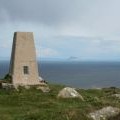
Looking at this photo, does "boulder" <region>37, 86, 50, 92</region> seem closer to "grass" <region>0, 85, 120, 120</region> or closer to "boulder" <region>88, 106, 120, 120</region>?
"grass" <region>0, 85, 120, 120</region>

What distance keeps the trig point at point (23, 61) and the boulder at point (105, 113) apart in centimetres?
2036

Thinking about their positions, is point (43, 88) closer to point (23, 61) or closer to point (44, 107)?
point (23, 61)

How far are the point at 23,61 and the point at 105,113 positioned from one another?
21.4 metres

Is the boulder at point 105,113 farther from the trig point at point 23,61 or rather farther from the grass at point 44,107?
Result: the trig point at point 23,61

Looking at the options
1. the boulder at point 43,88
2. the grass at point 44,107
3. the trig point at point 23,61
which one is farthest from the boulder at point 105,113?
the trig point at point 23,61

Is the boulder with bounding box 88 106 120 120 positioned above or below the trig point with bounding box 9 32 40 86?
below

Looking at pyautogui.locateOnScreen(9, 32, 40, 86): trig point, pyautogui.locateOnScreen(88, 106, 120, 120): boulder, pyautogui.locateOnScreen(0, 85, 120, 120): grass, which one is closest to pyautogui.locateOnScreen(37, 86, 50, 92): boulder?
pyautogui.locateOnScreen(0, 85, 120, 120): grass

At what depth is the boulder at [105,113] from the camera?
21688mm

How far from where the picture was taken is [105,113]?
22.5 metres

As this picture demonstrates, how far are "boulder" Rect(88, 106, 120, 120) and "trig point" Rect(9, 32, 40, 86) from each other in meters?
20.4

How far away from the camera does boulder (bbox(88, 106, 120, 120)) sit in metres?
21.7

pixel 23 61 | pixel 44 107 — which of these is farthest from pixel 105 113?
pixel 23 61

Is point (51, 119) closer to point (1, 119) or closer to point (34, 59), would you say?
point (1, 119)

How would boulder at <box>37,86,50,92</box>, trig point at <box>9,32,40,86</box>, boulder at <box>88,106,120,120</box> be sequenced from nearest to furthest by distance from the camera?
boulder at <box>88,106,120,120</box>
boulder at <box>37,86,50,92</box>
trig point at <box>9,32,40,86</box>
